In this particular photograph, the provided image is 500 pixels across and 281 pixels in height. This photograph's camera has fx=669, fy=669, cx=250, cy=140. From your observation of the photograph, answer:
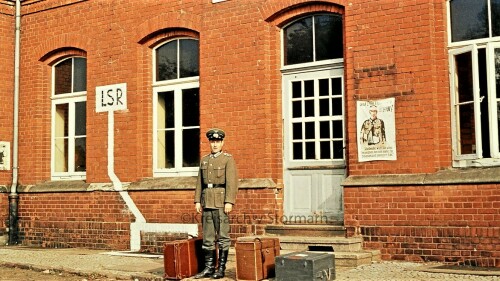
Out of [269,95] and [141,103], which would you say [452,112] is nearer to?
[269,95]

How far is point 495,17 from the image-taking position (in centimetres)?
975

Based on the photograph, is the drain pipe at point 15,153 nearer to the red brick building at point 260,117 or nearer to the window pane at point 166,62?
the red brick building at point 260,117

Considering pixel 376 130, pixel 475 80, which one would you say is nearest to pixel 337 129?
pixel 376 130

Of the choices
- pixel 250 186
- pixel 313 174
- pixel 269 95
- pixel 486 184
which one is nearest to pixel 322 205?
pixel 313 174

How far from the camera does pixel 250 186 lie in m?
11.5

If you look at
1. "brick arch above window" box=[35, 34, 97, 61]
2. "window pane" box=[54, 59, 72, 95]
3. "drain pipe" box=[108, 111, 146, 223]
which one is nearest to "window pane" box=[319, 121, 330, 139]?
"drain pipe" box=[108, 111, 146, 223]

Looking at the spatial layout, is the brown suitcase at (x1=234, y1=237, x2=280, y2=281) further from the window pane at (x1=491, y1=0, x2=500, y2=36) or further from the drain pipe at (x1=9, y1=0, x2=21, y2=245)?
the drain pipe at (x1=9, y1=0, x2=21, y2=245)

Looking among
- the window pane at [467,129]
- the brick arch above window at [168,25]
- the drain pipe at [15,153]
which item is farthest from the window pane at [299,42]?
the drain pipe at [15,153]

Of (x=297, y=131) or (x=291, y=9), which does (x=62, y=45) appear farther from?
(x=297, y=131)

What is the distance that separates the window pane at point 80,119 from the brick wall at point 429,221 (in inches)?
254

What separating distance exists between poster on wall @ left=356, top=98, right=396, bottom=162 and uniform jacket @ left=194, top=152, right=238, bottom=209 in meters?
2.37

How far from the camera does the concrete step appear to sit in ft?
34.7

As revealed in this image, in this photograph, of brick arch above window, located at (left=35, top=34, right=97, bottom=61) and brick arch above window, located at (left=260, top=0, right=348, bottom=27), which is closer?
brick arch above window, located at (left=260, top=0, right=348, bottom=27)

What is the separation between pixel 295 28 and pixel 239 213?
3.39 m
